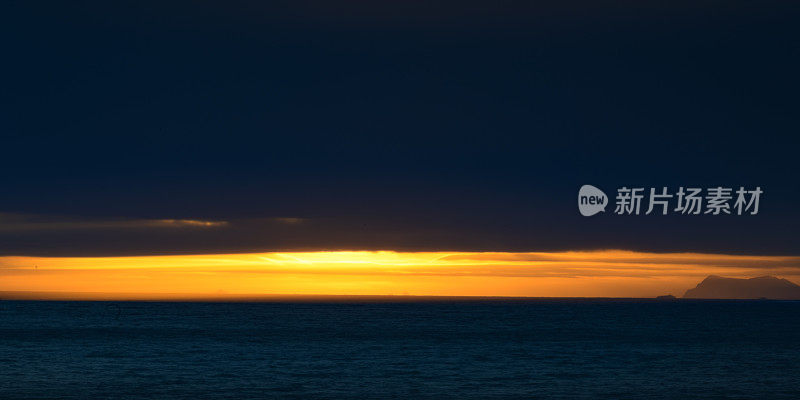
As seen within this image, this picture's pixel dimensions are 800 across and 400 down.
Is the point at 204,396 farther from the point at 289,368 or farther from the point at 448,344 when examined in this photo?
the point at 448,344

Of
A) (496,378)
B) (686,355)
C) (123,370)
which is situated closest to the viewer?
(496,378)

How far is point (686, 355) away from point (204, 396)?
5625 cm

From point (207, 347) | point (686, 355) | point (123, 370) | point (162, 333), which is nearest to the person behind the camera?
point (123, 370)

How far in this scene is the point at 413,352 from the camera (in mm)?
97312

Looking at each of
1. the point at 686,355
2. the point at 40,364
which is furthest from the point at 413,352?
the point at 40,364

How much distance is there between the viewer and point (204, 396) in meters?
60.3

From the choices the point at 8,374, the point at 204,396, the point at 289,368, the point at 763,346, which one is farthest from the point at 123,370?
the point at 763,346

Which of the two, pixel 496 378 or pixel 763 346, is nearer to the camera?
pixel 496 378

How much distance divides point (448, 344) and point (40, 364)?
48924 millimetres

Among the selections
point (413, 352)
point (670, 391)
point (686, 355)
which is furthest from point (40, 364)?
point (686, 355)

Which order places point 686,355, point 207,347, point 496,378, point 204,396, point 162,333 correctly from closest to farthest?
point 204,396 → point 496,378 → point 686,355 → point 207,347 → point 162,333

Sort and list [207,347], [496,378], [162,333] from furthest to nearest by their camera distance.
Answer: [162,333], [207,347], [496,378]

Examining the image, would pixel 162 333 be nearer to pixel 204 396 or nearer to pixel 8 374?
pixel 8 374

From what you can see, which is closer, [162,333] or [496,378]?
[496,378]
